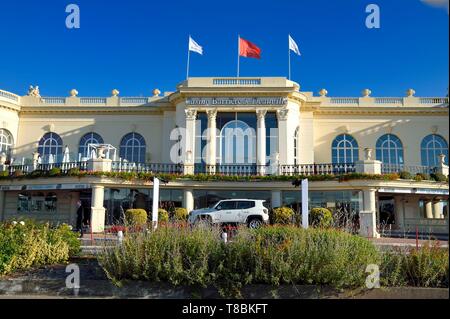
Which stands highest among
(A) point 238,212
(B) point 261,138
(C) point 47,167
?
(B) point 261,138

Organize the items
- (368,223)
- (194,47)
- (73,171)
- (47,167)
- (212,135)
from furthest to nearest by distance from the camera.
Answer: (194,47) < (212,135) < (47,167) < (73,171) < (368,223)

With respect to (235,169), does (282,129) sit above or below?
above

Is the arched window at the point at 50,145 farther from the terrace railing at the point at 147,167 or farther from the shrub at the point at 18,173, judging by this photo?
the terrace railing at the point at 147,167

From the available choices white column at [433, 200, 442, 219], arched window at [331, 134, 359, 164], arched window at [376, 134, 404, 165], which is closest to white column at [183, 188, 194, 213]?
arched window at [331, 134, 359, 164]

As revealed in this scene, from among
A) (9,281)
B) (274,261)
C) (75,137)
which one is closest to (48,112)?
(75,137)

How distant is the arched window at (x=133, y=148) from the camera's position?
34.0 meters

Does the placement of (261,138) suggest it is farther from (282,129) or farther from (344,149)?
(344,149)

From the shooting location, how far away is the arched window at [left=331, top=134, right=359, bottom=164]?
33.7 metres

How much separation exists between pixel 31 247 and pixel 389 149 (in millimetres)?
30296

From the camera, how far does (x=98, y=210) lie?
2295 cm

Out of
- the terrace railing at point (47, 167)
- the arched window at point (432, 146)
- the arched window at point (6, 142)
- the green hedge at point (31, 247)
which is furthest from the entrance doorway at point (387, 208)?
the arched window at point (6, 142)

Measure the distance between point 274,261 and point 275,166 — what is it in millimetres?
19334

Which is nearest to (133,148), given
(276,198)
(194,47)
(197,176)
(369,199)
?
(194,47)

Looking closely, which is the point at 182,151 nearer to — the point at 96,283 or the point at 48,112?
the point at 48,112
